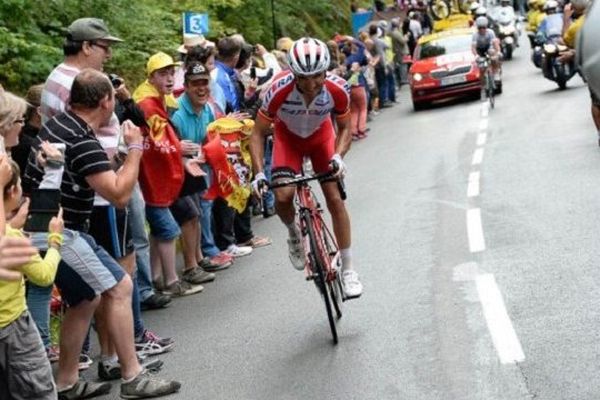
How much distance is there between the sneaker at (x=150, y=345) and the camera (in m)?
8.40

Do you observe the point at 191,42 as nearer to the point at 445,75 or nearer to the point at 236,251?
the point at 236,251

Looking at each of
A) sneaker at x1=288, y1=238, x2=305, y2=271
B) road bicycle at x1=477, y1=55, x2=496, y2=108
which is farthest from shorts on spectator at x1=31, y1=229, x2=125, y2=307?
road bicycle at x1=477, y1=55, x2=496, y2=108

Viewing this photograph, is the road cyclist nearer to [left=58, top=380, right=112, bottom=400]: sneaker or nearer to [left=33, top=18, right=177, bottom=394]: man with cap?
[left=33, top=18, right=177, bottom=394]: man with cap

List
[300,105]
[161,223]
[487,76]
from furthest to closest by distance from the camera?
[487,76]
[161,223]
[300,105]

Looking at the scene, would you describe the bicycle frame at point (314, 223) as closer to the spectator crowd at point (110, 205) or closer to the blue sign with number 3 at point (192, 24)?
the spectator crowd at point (110, 205)

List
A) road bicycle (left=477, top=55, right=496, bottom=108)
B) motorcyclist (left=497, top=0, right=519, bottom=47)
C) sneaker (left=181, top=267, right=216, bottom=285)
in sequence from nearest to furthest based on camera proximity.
Answer: sneaker (left=181, top=267, right=216, bottom=285) < road bicycle (left=477, top=55, right=496, bottom=108) < motorcyclist (left=497, top=0, right=519, bottom=47)

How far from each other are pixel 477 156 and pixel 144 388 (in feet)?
36.0

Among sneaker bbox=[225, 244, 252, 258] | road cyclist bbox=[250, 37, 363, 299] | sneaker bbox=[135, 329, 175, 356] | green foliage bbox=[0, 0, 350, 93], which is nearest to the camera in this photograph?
sneaker bbox=[135, 329, 175, 356]

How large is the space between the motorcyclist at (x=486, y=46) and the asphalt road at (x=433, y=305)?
32.9 feet

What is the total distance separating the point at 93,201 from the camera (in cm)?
742

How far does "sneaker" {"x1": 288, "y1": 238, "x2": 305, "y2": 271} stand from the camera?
8594 mm

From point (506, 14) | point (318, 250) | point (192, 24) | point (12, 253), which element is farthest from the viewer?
point (506, 14)

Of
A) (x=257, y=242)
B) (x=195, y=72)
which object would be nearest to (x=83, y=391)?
(x=195, y=72)

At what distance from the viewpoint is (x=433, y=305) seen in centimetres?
873
